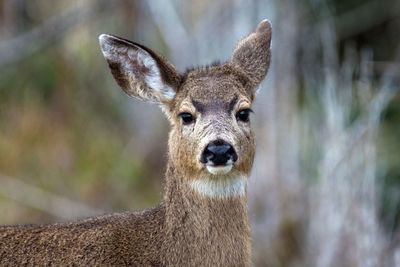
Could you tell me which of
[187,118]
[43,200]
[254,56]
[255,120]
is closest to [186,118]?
[187,118]

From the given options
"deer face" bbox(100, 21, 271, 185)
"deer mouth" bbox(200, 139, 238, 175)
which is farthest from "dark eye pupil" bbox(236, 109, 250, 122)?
"deer mouth" bbox(200, 139, 238, 175)

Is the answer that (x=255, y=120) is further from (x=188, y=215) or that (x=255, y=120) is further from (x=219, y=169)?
(x=219, y=169)

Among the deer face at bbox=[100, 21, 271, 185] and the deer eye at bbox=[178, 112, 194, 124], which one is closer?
the deer face at bbox=[100, 21, 271, 185]

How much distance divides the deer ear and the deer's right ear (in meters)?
0.60

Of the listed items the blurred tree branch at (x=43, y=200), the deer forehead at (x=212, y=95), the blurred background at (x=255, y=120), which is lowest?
the deer forehead at (x=212, y=95)

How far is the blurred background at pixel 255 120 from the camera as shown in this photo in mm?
8914

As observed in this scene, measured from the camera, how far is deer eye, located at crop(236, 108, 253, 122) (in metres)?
6.09

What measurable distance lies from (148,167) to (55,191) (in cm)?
176

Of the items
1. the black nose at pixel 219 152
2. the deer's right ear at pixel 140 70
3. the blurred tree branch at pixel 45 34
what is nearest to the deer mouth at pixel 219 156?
the black nose at pixel 219 152

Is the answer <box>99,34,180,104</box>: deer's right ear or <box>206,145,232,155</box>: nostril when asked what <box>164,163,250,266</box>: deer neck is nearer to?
<box>206,145,232,155</box>: nostril

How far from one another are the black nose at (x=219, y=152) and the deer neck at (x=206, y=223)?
37cm

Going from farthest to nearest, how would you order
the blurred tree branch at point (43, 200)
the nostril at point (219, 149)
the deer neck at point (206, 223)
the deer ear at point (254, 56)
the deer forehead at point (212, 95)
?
the blurred tree branch at point (43, 200)
the deer ear at point (254, 56)
the deer forehead at point (212, 95)
the deer neck at point (206, 223)
the nostril at point (219, 149)

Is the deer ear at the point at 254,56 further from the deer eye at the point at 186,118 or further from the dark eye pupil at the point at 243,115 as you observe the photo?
the deer eye at the point at 186,118

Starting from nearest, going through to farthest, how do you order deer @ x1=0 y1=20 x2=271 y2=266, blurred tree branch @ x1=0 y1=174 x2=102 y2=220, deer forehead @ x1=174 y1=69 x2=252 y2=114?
deer @ x1=0 y1=20 x2=271 y2=266
deer forehead @ x1=174 y1=69 x2=252 y2=114
blurred tree branch @ x1=0 y1=174 x2=102 y2=220
